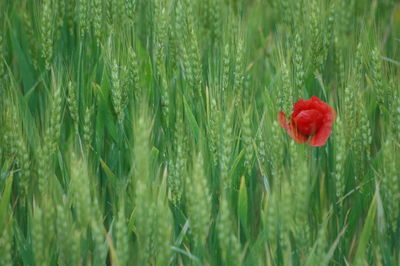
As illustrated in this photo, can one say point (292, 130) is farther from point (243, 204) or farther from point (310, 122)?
point (243, 204)

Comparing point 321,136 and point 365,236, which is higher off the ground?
point 321,136

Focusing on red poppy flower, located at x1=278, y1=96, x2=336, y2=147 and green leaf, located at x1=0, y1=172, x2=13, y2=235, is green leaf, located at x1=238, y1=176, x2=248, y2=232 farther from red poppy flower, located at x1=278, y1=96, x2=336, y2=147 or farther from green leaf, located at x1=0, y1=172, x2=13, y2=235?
green leaf, located at x1=0, y1=172, x2=13, y2=235

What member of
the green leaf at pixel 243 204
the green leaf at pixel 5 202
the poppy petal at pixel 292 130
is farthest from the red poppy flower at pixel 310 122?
the green leaf at pixel 5 202

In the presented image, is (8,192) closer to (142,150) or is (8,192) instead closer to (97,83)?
(142,150)

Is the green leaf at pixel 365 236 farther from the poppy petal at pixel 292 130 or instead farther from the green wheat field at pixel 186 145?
the poppy petal at pixel 292 130

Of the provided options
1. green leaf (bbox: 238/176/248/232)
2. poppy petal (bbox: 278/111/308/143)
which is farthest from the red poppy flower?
green leaf (bbox: 238/176/248/232)

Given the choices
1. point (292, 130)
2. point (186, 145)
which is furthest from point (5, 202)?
point (292, 130)

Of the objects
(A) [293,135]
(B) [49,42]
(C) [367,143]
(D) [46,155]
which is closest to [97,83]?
(B) [49,42]
